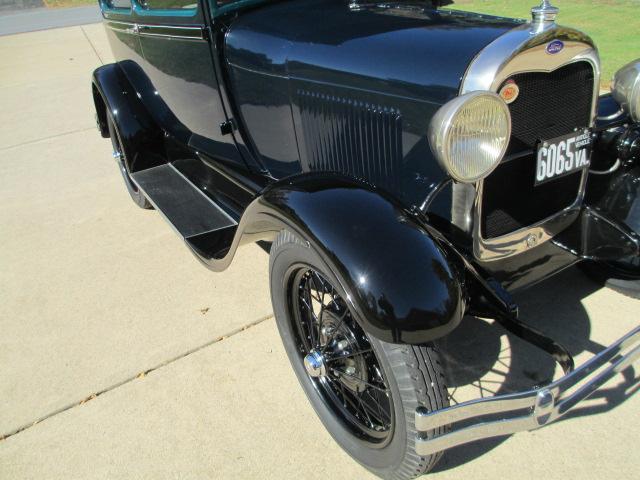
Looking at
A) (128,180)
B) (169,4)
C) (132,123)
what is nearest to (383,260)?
(169,4)

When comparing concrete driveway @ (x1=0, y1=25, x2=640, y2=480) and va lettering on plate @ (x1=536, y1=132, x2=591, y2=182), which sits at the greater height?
va lettering on plate @ (x1=536, y1=132, x2=591, y2=182)

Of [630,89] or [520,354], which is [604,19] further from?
[520,354]

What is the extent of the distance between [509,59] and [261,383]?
1538 mm

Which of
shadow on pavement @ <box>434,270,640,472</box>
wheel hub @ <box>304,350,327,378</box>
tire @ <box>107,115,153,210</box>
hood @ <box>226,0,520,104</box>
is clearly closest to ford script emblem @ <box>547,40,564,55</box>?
hood @ <box>226,0,520,104</box>

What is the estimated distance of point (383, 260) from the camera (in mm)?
1493

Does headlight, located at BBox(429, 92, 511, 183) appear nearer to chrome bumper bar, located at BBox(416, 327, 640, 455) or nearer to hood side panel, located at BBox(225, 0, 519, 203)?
hood side panel, located at BBox(225, 0, 519, 203)

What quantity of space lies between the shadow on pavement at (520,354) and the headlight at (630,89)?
813 mm

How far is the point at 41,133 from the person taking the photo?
250 inches

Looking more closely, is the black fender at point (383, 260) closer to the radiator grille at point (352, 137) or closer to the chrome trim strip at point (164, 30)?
the radiator grille at point (352, 137)

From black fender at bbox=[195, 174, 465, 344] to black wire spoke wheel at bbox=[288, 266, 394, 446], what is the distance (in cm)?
21

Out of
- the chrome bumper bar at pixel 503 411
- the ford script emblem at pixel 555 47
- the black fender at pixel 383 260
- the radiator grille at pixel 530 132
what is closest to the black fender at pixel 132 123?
the black fender at pixel 383 260

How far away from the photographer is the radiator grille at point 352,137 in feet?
6.49

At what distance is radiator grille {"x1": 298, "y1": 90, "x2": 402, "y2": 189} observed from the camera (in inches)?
77.9

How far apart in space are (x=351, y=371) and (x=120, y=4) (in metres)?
2.99
